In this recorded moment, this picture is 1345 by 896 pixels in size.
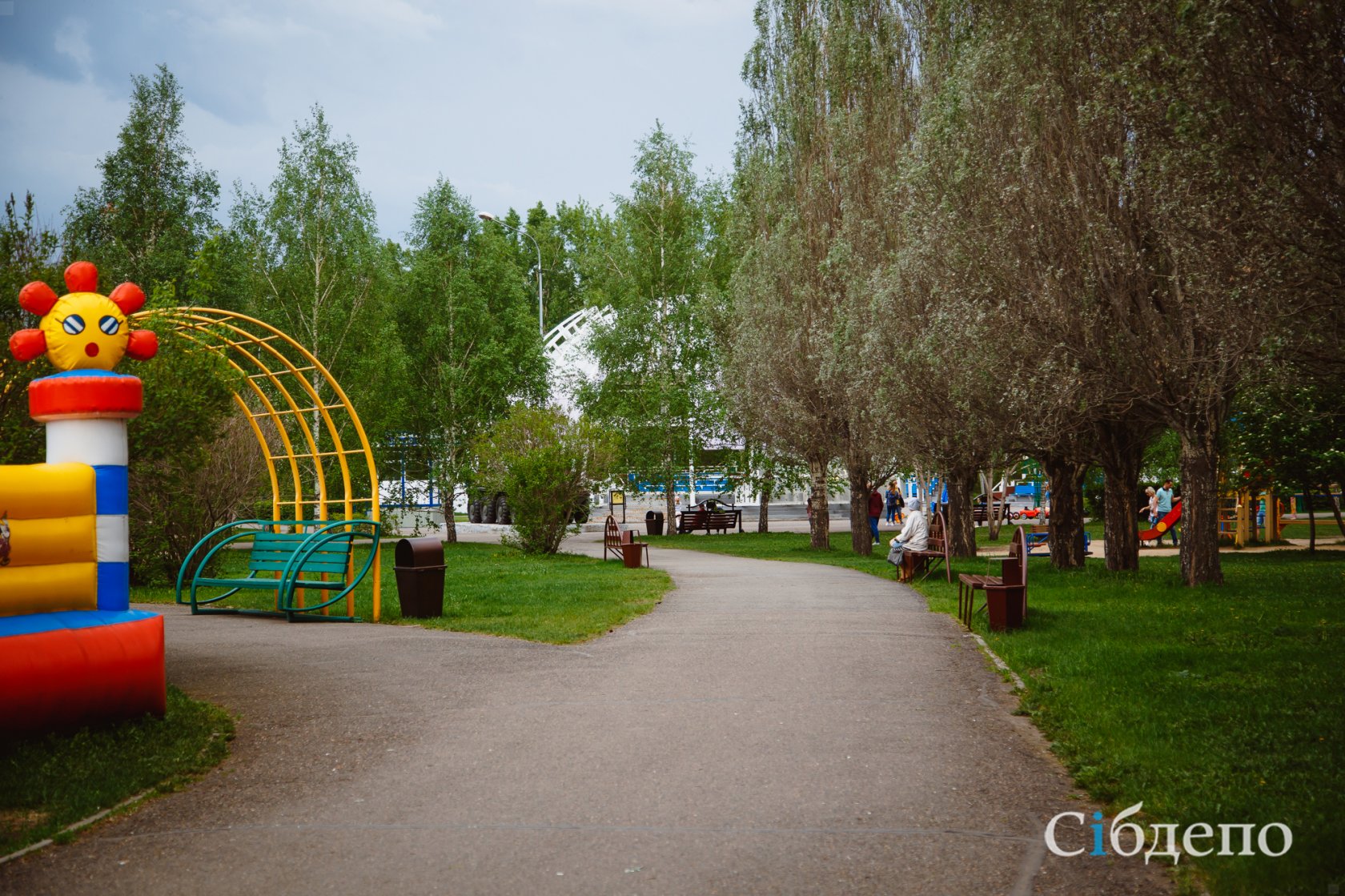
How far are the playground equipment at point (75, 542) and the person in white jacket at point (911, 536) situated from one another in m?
12.2

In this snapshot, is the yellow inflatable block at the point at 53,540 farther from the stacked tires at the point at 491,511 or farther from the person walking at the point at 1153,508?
the stacked tires at the point at 491,511

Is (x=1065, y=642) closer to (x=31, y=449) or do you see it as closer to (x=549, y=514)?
(x=31, y=449)

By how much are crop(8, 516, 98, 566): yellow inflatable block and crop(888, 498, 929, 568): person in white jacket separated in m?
12.6

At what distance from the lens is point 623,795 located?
16.4 ft

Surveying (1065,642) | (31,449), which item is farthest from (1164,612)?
(31,449)

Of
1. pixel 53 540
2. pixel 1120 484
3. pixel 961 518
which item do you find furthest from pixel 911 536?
pixel 53 540

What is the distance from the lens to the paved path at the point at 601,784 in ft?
13.3

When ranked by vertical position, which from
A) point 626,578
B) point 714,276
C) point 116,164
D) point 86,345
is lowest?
point 626,578

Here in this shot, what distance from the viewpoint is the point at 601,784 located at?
5207 mm

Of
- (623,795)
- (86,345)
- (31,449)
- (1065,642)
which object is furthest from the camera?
(1065,642)

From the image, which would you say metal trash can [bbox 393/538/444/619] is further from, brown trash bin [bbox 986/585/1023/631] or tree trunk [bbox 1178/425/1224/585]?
tree trunk [bbox 1178/425/1224/585]

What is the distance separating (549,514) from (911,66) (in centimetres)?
1196

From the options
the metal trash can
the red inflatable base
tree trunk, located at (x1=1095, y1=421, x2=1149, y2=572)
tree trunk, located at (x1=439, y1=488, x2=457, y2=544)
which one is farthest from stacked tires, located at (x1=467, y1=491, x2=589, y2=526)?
the red inflatable base

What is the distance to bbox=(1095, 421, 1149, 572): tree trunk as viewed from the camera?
17031 millimetres
